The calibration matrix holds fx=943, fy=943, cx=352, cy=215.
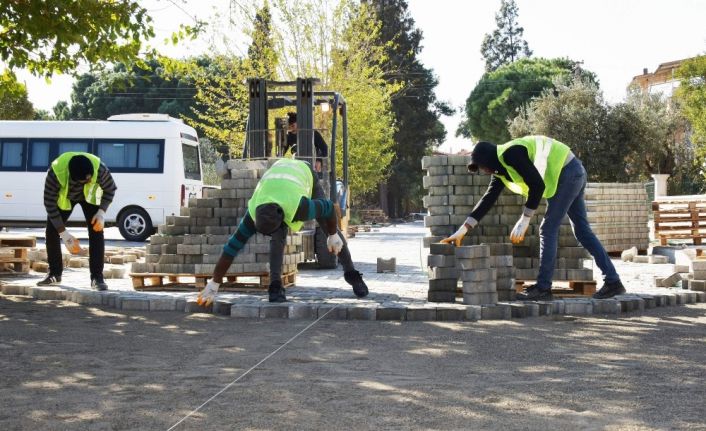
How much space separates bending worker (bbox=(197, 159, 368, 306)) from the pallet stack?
3.61 feet

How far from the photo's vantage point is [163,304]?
1014 cm

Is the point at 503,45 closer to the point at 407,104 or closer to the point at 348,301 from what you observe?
the point at 407,104

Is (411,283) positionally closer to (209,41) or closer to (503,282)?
(503,282)

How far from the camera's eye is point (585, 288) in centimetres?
1049

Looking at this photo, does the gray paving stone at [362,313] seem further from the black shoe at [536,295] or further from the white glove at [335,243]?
the black shoe at [536,295]

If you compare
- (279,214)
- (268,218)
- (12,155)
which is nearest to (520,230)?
(279,214)

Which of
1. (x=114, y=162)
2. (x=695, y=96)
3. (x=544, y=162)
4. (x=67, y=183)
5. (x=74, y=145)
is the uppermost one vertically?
(x=695, y=96)

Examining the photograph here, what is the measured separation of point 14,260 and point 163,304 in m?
5.00

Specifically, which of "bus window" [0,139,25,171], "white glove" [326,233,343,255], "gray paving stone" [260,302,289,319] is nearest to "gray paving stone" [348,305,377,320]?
"gray paving stone" [260,302,289,319]

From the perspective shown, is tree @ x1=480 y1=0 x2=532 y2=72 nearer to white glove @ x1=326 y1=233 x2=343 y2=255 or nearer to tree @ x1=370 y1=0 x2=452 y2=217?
tree @ x1=370 y1=0 x2=452 y2=217

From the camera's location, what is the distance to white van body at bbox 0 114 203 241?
25.0 metres

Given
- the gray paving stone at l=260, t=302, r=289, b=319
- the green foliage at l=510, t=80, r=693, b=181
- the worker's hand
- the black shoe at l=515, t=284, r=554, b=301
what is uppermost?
the green foliage at l=510, t=80, r=693, b=181

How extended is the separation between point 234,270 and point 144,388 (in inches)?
206

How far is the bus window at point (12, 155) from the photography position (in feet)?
83.1
